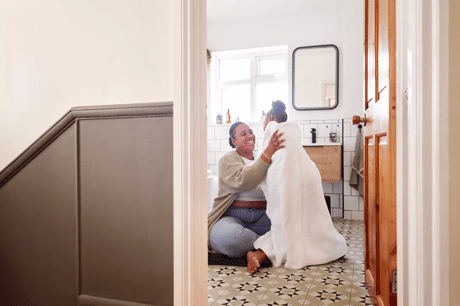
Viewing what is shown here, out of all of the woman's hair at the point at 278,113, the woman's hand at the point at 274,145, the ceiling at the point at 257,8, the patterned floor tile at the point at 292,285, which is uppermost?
the ceiling at the point at 257,8

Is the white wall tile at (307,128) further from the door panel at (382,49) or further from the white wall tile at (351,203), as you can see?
the door panel at (382,49)

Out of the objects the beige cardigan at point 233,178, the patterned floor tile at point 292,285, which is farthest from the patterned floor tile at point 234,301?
the beige cardigan at point 233,178

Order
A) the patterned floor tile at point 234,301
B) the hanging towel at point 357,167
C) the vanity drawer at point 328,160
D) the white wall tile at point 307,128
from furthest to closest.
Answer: the white wall tile at point 307,128
the vanity drawer at point 328,160
the hanging towel at point 357,167
the patterned floor tile at point 234,301

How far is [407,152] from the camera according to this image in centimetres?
105

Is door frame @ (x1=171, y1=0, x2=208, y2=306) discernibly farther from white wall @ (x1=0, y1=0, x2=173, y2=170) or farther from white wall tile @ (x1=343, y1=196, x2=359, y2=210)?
white wall tile @ (x1=343, y1=196, x2=359, y2=210)

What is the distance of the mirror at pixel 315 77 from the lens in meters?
4.18

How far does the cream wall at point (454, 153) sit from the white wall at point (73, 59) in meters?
0.91

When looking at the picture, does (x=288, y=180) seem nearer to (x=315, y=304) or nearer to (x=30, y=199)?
(x=315, y=304)

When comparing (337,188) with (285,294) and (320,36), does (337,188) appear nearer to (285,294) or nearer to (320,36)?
(320,36)

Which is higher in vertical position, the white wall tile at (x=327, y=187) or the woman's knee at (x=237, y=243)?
the white wall tile at (x=327, y=187)

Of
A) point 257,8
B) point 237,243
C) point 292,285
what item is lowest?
point 292,285

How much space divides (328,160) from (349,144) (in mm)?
423

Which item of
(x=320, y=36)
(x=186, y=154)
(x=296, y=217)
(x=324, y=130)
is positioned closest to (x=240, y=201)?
(x=296, y=217)

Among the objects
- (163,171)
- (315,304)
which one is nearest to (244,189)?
(315,304)
